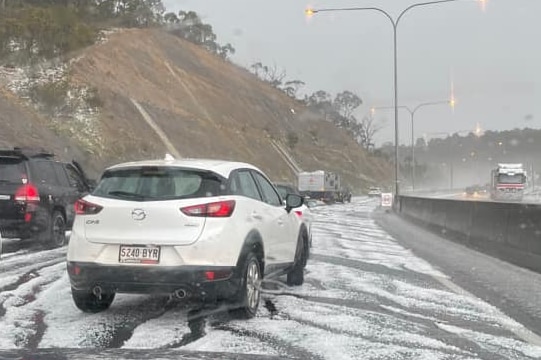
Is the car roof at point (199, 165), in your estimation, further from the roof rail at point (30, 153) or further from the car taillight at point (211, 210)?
the roof rail at point (30, 153)

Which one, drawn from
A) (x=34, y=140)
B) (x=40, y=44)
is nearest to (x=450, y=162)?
(x=40, y=44)

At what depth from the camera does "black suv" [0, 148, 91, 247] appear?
12555 mm

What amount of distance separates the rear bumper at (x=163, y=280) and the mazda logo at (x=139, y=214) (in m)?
0.47

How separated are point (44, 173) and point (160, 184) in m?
7.28

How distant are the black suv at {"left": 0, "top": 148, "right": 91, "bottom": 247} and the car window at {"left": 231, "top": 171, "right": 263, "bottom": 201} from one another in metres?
6.31

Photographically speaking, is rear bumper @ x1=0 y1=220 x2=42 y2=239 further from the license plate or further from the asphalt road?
the license plate

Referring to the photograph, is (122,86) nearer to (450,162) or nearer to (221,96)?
(221,96)

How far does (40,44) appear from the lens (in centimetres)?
4675

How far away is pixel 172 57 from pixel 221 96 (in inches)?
256

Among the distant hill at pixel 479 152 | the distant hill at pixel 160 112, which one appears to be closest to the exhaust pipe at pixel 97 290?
the distant hill at pixel 160 112

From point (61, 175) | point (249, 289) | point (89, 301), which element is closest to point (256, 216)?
point (249, 289)

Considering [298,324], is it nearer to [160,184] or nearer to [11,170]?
[160,184]

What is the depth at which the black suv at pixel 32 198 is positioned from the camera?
12.6 metres

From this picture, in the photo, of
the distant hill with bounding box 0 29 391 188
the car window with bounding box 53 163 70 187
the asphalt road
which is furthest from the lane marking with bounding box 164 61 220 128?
the asphalt road
